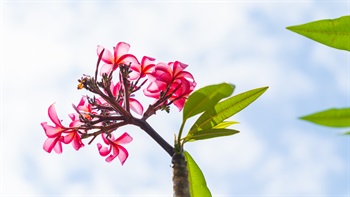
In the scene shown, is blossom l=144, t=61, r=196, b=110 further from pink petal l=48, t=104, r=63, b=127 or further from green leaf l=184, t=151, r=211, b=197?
pink petal l=48, t=104, r=63, b=127

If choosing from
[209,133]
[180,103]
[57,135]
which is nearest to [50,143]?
[57,135]

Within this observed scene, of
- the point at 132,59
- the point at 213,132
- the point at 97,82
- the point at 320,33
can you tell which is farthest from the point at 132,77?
the point at 320,33

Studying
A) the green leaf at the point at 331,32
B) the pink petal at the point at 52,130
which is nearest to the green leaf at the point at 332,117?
the green leaf at the point at 331,32

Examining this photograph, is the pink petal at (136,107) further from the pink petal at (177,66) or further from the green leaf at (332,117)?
the green leaf at (332,117)

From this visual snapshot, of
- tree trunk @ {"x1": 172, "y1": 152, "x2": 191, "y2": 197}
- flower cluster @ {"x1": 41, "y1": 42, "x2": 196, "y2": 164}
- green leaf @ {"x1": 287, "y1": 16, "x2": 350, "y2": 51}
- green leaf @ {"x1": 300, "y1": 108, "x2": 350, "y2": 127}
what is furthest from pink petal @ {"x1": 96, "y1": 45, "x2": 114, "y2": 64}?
green leaf @ {"x1": 300, "y1": 108, "x2": 350, "y2": 127}

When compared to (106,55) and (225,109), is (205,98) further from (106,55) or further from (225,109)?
(106,55)

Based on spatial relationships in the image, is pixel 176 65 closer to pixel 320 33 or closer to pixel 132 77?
pixel 132 77
